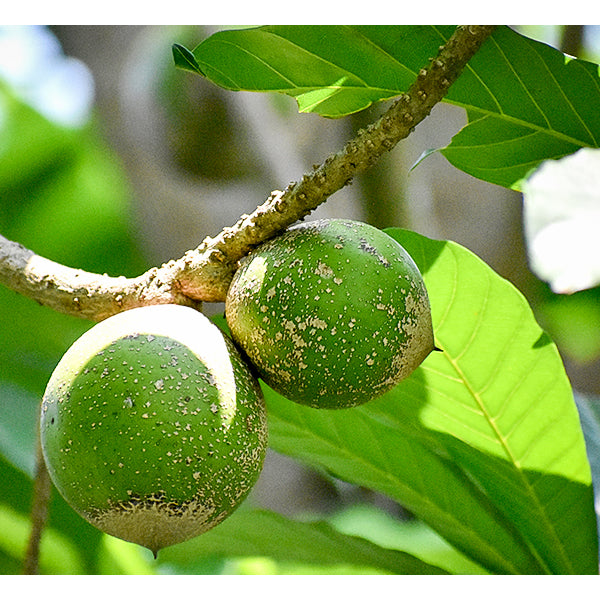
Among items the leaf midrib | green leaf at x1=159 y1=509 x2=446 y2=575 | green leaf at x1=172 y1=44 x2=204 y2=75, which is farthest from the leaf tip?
green leaf at x1=159 y1=509 x2=446 y2=575

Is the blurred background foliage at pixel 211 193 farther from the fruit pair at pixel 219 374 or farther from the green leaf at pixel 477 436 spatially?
the fruit pair at pixel 219 374

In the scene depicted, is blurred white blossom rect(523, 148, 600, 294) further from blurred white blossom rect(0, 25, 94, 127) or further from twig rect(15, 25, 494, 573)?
blurred white blossom rect(0, 25, 94, 127)

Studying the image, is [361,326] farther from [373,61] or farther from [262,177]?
[262,177]

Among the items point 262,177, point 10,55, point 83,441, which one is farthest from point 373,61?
point 262,177

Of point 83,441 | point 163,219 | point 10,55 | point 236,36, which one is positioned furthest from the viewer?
point 163,219

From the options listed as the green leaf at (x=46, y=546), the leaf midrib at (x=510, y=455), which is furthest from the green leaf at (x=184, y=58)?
the green leaf at (x=46, y=546)

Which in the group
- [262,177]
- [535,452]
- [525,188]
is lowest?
[262,177]

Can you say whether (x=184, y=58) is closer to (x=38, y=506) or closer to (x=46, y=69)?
(x=38, y=506)
